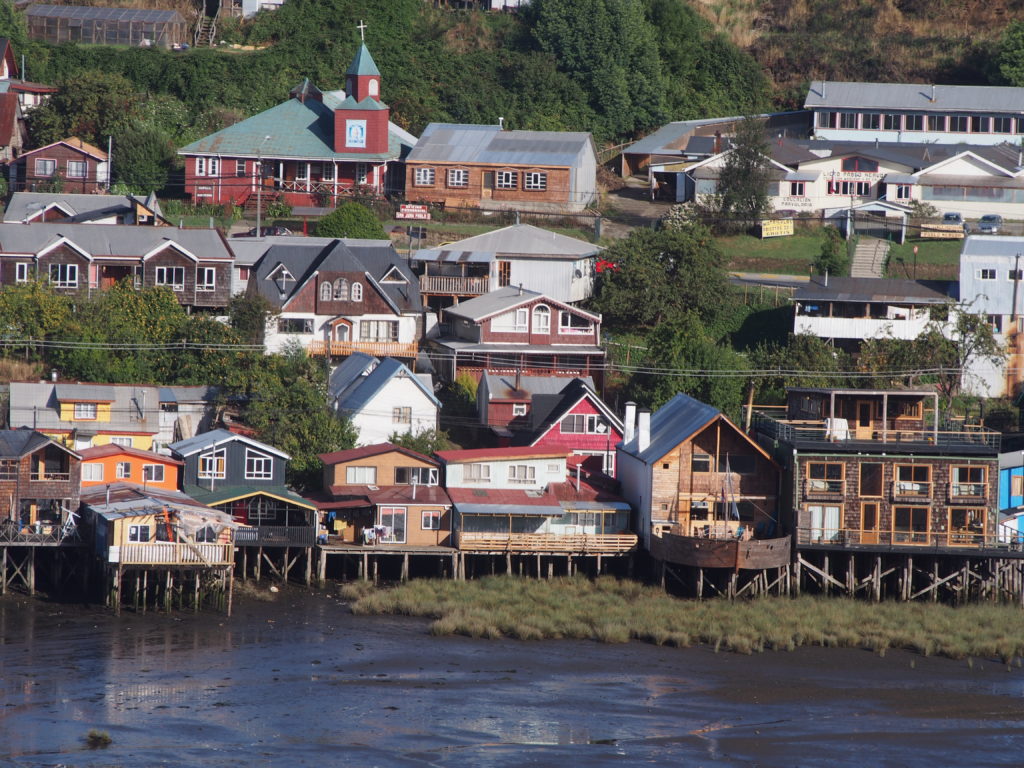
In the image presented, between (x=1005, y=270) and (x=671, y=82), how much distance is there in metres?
40.6

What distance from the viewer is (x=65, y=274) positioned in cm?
7512

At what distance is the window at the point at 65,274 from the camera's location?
7500cm

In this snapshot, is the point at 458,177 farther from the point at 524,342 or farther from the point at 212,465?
the point at 212,465

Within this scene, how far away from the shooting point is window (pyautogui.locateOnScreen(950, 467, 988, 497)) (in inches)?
2203

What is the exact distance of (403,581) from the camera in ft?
184

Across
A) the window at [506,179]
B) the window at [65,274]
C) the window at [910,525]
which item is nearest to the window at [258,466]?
the window at [65,274]

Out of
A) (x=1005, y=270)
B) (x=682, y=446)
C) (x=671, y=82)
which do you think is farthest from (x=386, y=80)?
(x=682, y=446)

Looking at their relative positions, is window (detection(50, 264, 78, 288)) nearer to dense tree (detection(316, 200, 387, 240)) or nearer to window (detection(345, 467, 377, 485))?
dense tree (detection(316, 200, 387, 240))

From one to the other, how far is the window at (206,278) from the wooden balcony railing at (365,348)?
590cm

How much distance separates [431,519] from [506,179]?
130 ft

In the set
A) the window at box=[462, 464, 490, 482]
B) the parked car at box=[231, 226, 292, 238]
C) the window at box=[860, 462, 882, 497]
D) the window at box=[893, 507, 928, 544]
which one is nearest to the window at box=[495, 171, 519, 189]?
the parked car at box=[231, 226, 292, 238]

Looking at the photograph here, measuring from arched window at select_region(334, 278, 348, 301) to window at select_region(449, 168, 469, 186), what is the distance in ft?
70.0

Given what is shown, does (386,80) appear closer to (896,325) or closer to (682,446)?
(896,325)

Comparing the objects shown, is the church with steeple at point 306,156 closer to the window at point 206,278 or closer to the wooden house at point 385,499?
the window at point 206,278
